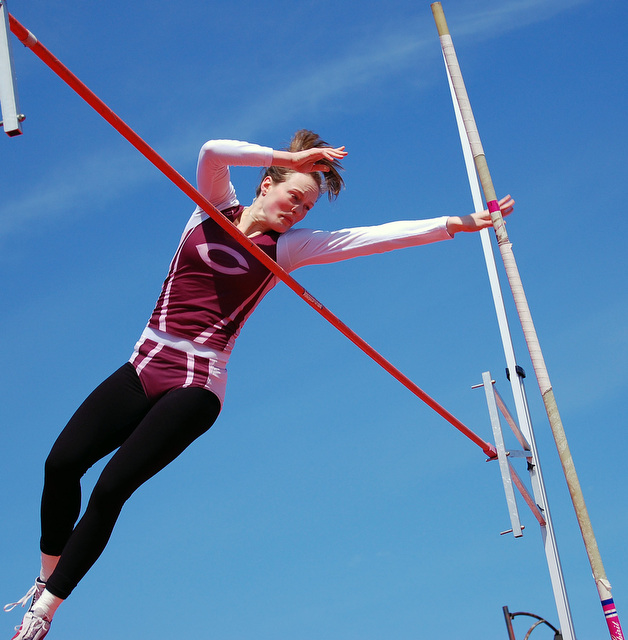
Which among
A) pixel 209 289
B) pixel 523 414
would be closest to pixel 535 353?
pixel 523 414

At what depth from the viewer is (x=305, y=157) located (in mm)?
4066

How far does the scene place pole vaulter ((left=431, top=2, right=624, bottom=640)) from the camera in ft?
15.0

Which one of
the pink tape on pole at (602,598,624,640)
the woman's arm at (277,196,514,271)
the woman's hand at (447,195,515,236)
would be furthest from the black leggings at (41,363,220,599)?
the pink tape on pole at (602,598,624,640)

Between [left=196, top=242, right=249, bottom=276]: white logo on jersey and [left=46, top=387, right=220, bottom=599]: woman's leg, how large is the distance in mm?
625

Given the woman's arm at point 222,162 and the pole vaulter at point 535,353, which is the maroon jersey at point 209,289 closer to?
the woman's arm at point 222,162

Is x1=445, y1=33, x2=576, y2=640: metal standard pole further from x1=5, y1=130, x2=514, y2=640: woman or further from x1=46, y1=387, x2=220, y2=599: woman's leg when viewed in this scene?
x1=46, y1=387, x2=220, y2=599: woman's leg

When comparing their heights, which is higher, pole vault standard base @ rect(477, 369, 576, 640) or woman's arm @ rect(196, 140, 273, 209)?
woman's arm @ rect(196, 140, 273, 209)

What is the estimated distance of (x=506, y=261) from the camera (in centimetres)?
518

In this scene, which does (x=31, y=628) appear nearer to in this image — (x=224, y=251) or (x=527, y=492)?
(x=224, y=251)

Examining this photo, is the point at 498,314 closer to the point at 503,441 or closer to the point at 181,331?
the point at 503,441

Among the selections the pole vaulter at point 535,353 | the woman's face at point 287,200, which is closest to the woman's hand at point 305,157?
the woman's face at point 287,200

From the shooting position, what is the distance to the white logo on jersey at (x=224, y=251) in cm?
420

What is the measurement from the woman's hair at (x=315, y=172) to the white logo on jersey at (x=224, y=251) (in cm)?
50

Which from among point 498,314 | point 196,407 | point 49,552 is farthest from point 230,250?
point 498,314
